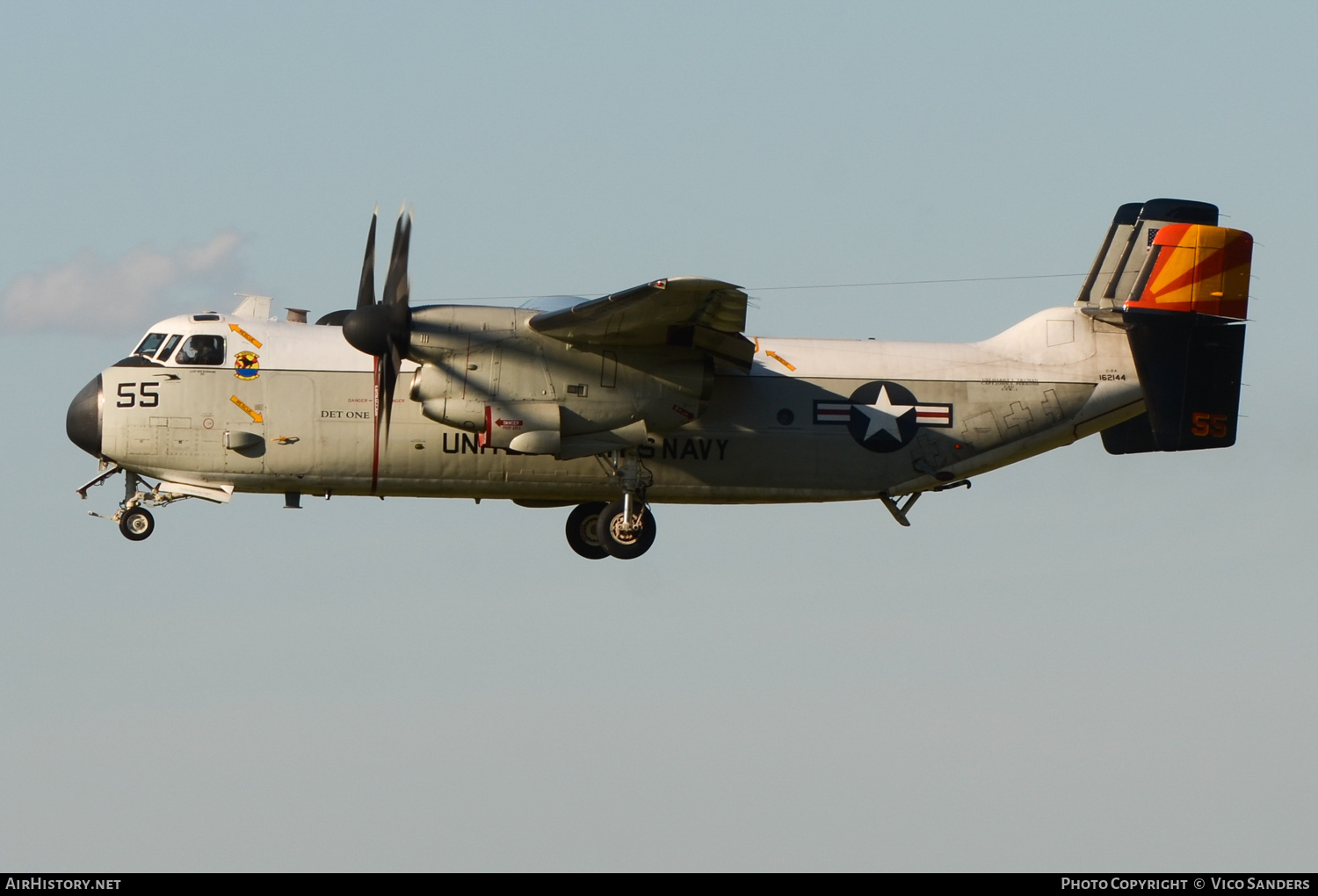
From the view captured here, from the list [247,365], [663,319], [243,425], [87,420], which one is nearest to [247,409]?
[243,425]

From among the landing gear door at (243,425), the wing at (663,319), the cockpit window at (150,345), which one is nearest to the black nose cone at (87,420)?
the cockpit window at (150,345)

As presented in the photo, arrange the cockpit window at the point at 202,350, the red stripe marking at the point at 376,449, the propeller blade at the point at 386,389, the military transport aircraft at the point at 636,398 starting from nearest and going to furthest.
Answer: the propeller blade at the point at 386,389
the military transport aircraft at the point at 636,398
the red stripe marking at the point at 376,449
the cockpit window at the point at 202,350

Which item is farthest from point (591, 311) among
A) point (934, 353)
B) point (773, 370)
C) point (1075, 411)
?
point (1075, 411)

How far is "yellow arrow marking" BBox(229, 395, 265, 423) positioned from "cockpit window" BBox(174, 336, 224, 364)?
58 cm

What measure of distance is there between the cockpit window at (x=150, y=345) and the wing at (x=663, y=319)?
5.60 metres

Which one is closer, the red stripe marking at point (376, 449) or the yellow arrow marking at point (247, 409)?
the red stripe marking at point (376, 449)

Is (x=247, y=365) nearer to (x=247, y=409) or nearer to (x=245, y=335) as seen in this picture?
(x=245, y=335)

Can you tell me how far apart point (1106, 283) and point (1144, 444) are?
99.1 inches

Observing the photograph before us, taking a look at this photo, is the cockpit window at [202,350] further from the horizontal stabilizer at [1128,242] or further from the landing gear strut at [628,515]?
the horizontal stabilizer at [1128,242]

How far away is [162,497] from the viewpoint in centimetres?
2803

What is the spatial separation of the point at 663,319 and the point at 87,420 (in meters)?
8.42

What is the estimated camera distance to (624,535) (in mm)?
28328

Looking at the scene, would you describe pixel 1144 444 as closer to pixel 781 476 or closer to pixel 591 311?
pixel 781 476

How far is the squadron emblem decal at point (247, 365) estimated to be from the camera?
91.4 feet
